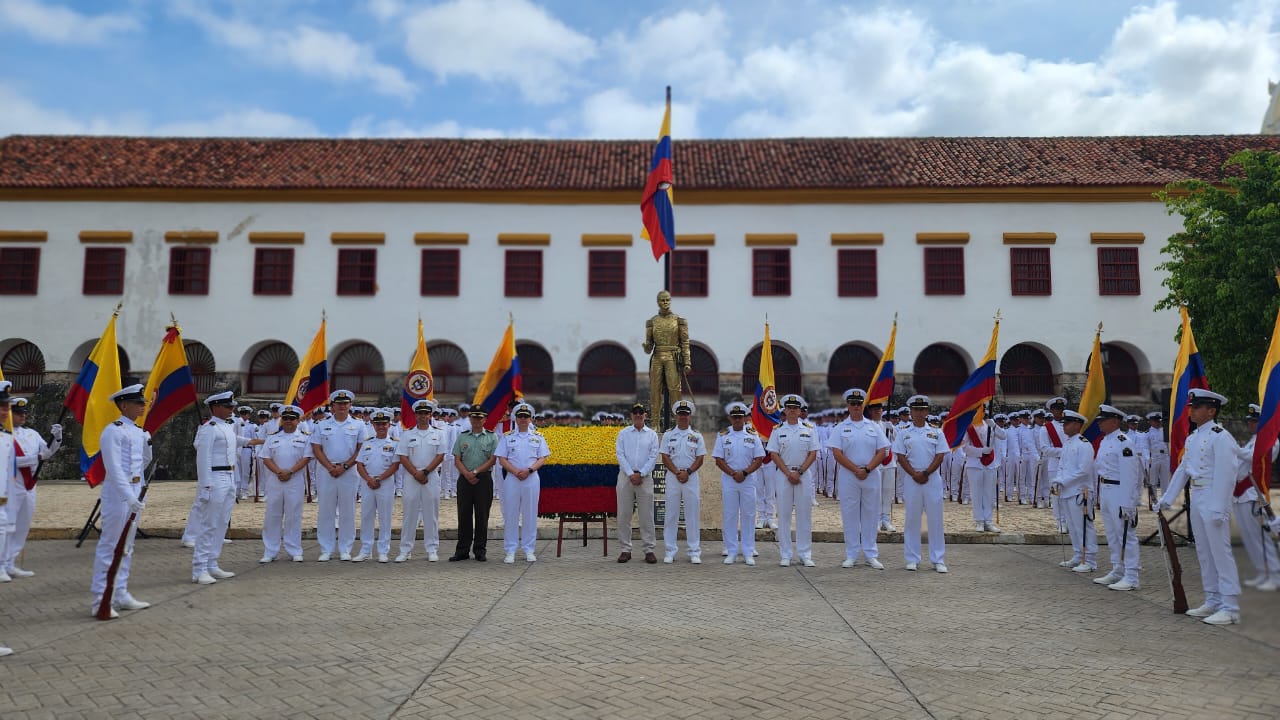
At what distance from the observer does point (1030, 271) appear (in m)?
23.6

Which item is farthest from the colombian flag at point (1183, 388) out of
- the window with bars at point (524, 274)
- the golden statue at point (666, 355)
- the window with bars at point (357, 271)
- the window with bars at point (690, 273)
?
the window with bars at point (357, 271)

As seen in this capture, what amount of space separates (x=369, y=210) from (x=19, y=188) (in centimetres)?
1017

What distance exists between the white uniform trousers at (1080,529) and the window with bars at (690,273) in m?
15.3

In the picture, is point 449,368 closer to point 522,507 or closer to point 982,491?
point 522,507

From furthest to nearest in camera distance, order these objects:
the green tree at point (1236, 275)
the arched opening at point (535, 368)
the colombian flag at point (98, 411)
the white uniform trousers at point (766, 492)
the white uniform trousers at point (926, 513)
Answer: the arched opening at point (535, 368) < the green tree at point (1236, 275) < the white uniform trousers at point (766, 492) < the white uniform trousers at point (926, 513) < the colombian flag at point (98, 411)

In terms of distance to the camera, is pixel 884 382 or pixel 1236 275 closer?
pixel 1236 275

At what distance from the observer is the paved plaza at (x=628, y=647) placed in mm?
4113

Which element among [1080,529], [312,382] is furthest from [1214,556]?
[312,382]

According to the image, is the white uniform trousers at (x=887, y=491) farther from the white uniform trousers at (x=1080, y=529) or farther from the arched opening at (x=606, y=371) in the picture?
the arched opening at (x=606, y=371)

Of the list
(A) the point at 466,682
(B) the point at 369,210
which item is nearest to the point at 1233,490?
(A) the point at 466,682

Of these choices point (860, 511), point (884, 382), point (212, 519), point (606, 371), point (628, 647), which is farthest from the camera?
point (606, 371)

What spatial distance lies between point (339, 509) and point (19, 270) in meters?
21.7

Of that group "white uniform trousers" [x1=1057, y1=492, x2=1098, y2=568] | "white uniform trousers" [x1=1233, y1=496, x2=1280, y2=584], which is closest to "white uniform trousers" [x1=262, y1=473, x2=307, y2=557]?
"white uniform trousers" [x1=1233, y1=496, x2=1280, y2=584]

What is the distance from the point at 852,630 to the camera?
569cm
